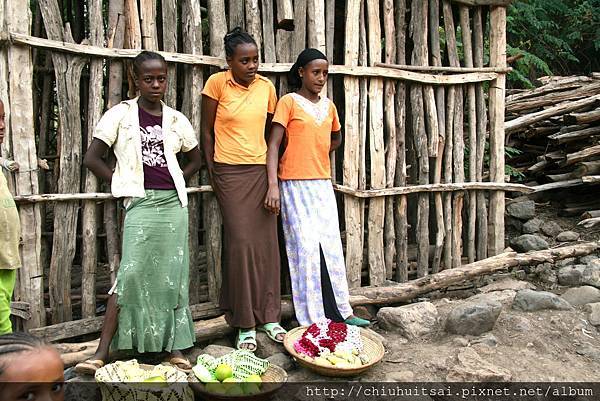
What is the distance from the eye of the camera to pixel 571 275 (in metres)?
5.12

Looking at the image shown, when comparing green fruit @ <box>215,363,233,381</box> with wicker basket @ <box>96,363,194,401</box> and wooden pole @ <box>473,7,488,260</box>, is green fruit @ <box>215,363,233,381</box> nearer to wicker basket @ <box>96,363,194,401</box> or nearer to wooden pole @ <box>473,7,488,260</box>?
wicker basket @ <box>96,363,194,401</box>

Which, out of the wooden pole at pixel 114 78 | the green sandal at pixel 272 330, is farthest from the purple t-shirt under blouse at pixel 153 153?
the green sandal at pixel 272 330

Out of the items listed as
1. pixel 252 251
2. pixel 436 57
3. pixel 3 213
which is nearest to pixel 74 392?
pixel 3 213

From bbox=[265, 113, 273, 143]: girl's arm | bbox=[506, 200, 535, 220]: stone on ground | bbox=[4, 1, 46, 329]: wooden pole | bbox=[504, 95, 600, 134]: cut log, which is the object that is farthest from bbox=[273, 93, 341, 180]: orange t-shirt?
bbox=[504, 95, 600, 134]: cut log

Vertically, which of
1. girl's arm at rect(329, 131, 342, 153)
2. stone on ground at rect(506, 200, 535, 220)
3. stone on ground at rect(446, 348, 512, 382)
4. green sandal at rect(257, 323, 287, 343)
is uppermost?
girl's arm at rect(329, 131, 342, 153)

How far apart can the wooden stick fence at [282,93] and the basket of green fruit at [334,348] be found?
2.93 ft

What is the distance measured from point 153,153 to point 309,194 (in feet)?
3.84

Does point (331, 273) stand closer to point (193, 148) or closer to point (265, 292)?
point (265, 292)

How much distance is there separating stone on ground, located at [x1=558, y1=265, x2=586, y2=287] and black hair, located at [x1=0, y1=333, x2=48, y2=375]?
4.75 meters

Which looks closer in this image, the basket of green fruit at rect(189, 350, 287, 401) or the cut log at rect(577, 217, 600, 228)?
the basket of green fruit at rect(189, 350, 287, 401)

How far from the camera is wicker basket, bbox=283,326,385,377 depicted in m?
3.37

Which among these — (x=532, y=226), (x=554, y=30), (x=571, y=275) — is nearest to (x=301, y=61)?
(x=571, y=275)

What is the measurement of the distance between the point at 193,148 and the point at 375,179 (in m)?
1.65

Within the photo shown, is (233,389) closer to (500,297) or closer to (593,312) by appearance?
(500,297)
